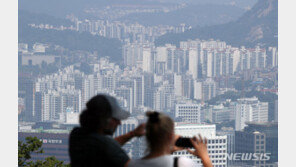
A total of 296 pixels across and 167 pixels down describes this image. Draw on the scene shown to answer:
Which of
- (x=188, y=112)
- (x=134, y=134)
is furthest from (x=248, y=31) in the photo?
(x=134, y=134)

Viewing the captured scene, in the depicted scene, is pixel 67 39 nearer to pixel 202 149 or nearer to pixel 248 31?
pixel 248 31

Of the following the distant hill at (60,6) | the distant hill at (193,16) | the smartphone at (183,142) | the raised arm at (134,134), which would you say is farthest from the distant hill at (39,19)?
the smartphone at (183,142)

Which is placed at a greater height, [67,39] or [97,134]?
[67,39]

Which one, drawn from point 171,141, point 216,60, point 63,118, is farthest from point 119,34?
point 171,141

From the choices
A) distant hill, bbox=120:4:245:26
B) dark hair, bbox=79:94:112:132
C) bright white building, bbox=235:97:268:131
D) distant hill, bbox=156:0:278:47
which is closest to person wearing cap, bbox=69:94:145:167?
dark hair, bbox=79:94:112:132

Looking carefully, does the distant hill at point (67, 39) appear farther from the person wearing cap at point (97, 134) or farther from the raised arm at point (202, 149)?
the raised arm at point (202, 149)

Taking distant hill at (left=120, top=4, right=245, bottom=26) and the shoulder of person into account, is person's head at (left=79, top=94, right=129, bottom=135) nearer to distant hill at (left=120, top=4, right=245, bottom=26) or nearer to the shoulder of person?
the shoulder of person
